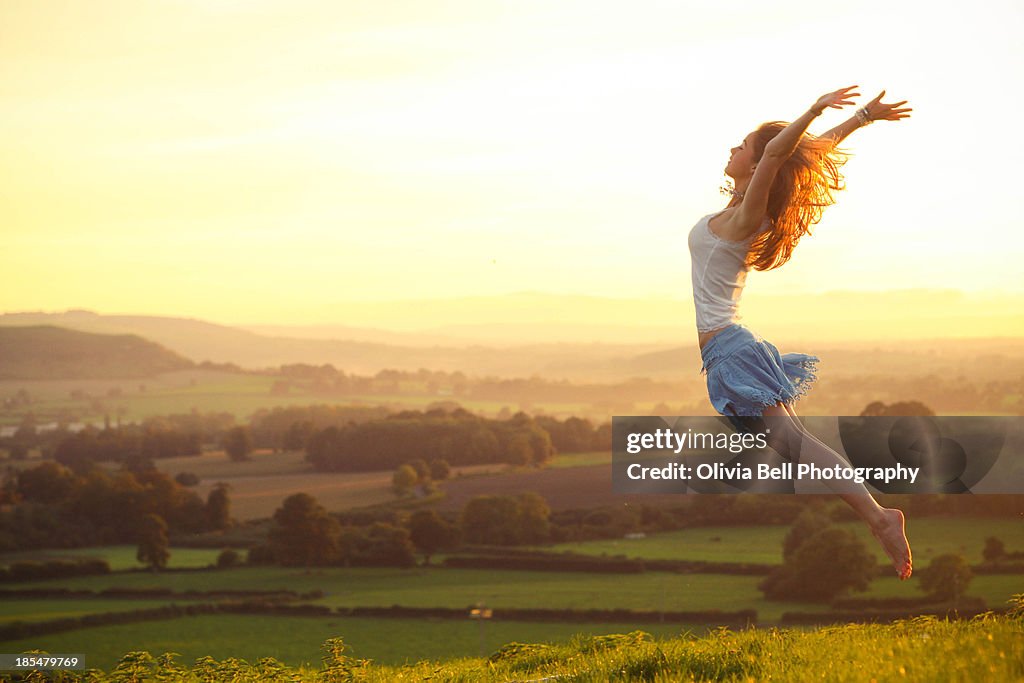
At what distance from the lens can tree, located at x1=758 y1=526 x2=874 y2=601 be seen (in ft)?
166

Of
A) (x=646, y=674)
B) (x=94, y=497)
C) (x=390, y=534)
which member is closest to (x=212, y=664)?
(x=646, y=674)

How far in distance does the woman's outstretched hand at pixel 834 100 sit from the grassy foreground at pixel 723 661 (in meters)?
2.90

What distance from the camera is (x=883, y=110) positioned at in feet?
20.3

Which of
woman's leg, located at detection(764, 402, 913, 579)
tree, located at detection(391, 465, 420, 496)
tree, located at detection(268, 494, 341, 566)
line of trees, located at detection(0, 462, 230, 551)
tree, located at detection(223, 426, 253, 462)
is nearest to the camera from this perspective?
woman's leg, located at detection(764, 402, 913, 579)

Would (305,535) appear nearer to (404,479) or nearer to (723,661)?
(404,479)

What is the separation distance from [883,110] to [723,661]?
3333mm

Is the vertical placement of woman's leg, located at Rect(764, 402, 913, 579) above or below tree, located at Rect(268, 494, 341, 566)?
above

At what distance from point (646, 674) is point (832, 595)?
4899 centimetres

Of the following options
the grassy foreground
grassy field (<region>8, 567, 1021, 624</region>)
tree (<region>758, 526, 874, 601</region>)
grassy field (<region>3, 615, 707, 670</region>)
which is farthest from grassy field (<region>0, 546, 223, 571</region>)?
the grassy foreground

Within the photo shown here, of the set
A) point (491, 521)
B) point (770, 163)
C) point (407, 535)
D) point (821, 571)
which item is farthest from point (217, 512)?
point (770, 163)

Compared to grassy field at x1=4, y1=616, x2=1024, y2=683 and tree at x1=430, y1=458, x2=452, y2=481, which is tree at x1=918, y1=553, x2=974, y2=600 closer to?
tree at x1=430, y1=458, x2=452, y2=481

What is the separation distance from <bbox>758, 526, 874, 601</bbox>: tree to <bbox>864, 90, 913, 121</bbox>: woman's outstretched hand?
46.7m

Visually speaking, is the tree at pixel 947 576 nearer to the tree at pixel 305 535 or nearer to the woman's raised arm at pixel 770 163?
the tree at pixel 305 535

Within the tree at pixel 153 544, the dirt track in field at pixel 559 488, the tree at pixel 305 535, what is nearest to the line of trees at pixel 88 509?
the tree at pixel 153 544
